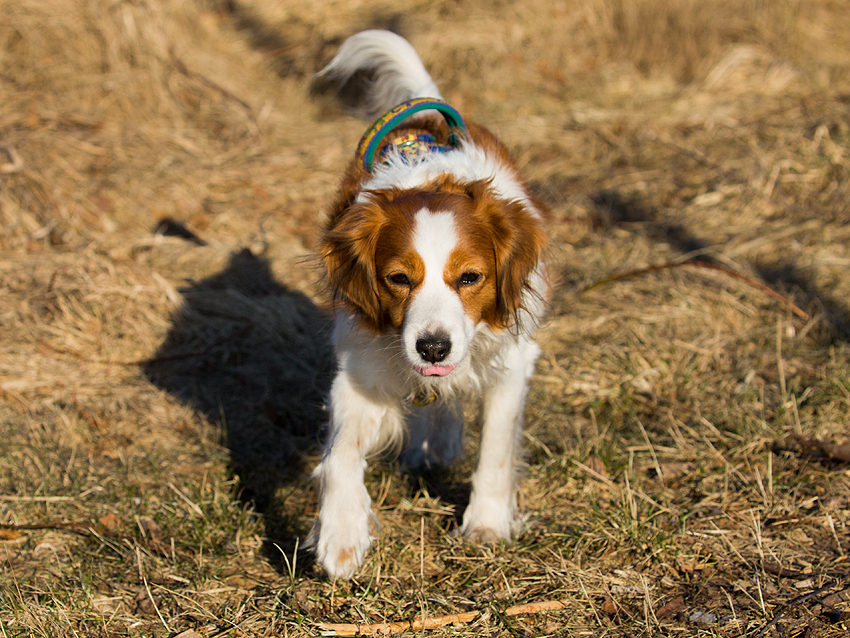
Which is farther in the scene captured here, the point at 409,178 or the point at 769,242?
the point at 769,242

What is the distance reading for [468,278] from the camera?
255 cm

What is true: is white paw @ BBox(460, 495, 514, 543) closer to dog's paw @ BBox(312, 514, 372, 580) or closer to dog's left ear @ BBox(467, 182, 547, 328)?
dog's paw @ BBox(312, 514, 372, 580)

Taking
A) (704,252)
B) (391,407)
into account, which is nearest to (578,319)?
(704,252)

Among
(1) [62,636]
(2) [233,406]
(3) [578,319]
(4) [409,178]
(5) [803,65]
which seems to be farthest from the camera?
(5) [803,65]

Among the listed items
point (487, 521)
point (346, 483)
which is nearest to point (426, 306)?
point (346, 483)

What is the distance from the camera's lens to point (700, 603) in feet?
8.14

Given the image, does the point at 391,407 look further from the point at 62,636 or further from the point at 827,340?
the point at 827,340

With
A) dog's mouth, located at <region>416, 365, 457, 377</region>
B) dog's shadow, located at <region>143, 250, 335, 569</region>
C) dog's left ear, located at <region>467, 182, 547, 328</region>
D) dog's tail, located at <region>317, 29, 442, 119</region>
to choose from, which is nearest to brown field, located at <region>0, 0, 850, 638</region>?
dog's shadow, located at <region>143, 250, 335, 569</region>

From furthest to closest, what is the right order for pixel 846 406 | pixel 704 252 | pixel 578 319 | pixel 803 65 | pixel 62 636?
pixel 803 65 < pixel 704 252 < pixel 578 319 < pixel 846 406 < pixel 62 636

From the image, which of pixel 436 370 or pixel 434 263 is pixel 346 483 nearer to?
pixel 436 370

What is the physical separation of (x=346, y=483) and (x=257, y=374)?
5.59 ft

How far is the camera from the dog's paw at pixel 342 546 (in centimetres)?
248

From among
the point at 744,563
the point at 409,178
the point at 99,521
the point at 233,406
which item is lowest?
the point at 233,406

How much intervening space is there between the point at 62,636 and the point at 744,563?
2184 millimetres
